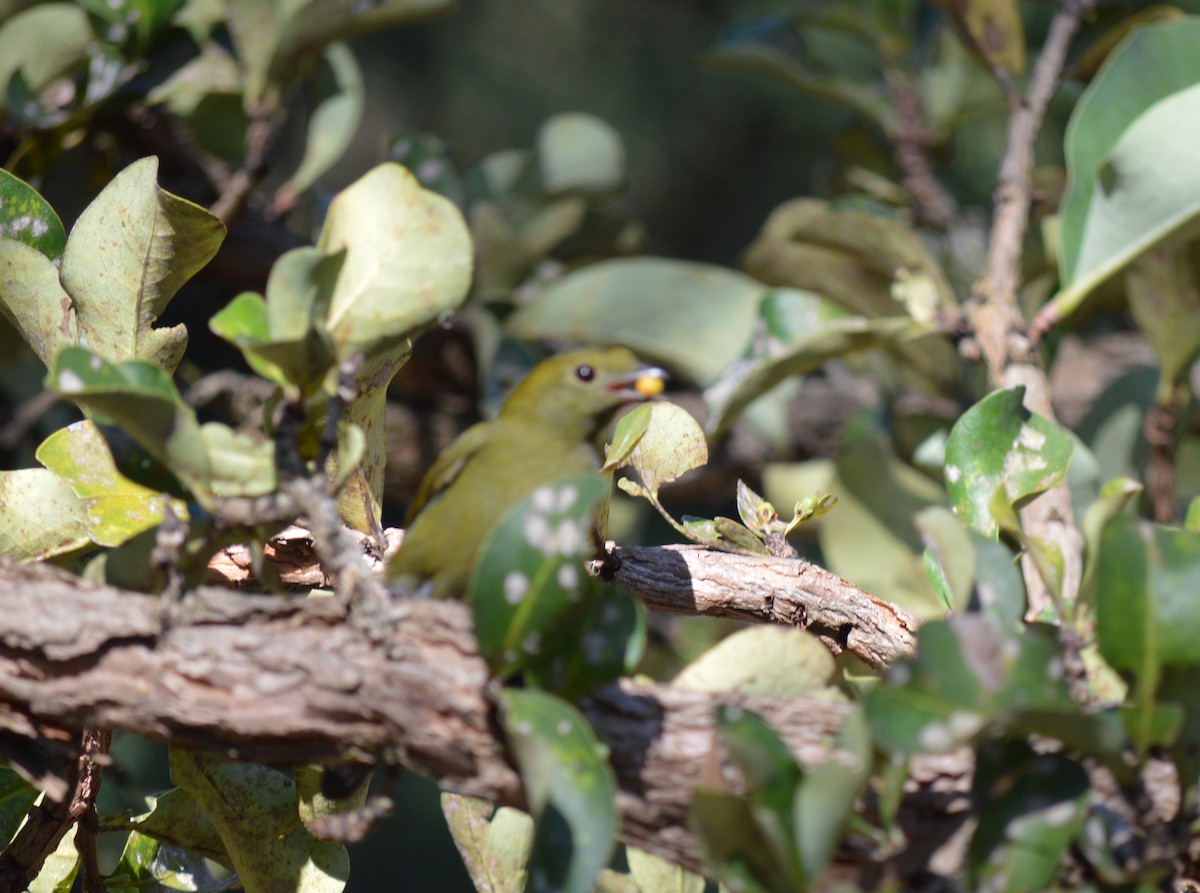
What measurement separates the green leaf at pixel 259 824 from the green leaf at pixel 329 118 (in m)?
1.29

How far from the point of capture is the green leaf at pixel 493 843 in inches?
41.4

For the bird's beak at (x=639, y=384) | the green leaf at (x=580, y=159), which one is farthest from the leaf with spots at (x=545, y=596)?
the green leaf at (x=580, y=159)

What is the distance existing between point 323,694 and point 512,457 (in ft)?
1.32

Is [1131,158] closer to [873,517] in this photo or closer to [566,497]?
[873,517]

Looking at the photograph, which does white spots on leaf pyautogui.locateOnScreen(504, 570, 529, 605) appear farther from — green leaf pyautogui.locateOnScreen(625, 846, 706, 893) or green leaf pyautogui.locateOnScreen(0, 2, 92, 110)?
green leaf pyautogui.locateOnScreen(0, 2, 92, 110)

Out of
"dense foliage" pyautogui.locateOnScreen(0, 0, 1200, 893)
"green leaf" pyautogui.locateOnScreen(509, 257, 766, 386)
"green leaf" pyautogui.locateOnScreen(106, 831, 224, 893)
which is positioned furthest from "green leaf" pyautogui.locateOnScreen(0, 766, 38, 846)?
"green leaf" pyautogui.locateOnScreen(509, 257, 766, 386)

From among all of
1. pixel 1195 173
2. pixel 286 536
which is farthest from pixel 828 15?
pixel 286 536

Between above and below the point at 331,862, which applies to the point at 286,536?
above

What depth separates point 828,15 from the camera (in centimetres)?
206

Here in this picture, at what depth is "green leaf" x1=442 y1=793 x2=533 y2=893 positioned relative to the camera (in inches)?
41.4

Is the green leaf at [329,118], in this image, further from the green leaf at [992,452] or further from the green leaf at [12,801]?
the green leaf at [992,452]

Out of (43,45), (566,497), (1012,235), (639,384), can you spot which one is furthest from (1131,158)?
(43,45)

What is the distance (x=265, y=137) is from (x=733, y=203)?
3.33 m

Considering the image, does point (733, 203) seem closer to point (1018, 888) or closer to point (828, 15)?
point (828, 15)
